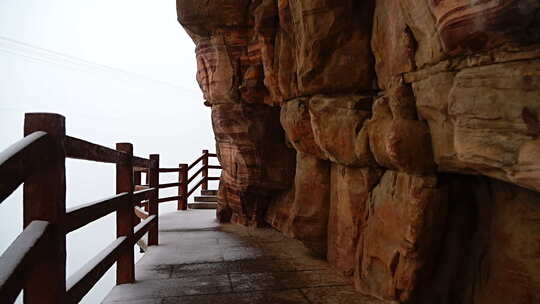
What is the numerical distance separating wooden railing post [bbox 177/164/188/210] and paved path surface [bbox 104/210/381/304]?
Result: 108 inches

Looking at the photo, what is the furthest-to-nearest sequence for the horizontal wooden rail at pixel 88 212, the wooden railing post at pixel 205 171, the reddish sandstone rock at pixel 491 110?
the wooden railing post at pixel 205 171 < the horizontal wooden rail at pixel 88 212 < the reddish sandstone rock at pixel 491 110

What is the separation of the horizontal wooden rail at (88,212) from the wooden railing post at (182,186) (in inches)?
220

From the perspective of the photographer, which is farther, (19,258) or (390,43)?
(390,43)

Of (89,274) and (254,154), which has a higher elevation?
(254,154)

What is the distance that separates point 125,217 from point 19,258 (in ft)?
6.13

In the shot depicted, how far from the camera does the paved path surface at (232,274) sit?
10.4 ft

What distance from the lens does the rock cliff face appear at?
1.80 metres

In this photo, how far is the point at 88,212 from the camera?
2.12m

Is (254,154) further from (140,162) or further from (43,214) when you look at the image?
(43,214)

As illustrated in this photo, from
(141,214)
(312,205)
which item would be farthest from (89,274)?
(141,214)

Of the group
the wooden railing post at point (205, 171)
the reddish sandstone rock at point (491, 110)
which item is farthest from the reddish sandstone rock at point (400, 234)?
the wooden railing post at point (205, 171)

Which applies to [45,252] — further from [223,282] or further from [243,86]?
[243,86]

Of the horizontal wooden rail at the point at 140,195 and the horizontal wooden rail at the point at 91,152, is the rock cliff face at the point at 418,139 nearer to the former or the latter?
the horizontal wooden rail at the point at 140,195

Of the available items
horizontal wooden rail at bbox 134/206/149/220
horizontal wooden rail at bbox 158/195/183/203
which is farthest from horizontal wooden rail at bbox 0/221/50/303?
horizontal wooden rail at bbox 158/195/183/203
